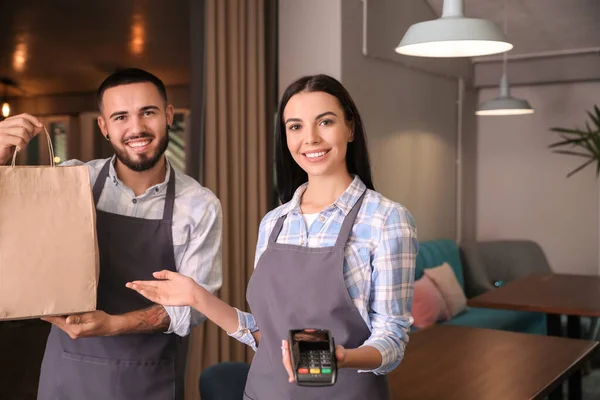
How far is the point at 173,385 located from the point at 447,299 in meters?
3.28

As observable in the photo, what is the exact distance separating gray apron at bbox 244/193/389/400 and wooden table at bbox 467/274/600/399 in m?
2.05

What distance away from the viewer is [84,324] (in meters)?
1.77

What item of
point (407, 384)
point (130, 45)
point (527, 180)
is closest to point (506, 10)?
point (527, 180)

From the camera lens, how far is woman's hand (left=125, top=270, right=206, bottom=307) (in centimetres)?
176

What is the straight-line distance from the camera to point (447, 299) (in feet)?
16.6

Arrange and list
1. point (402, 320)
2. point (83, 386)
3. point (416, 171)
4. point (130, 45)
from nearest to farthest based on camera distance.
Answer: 1. point (402, 320)
2. point (83, 386)
3. point (130, 45)
4. point (416, 171)

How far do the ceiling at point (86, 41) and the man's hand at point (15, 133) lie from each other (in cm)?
130

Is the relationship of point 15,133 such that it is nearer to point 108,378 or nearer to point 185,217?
point 185,217

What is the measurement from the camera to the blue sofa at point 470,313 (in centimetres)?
514

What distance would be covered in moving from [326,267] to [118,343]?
62cm

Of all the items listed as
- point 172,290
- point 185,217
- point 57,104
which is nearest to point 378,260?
point 172,290

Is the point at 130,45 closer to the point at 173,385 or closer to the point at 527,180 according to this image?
the point at 173,385

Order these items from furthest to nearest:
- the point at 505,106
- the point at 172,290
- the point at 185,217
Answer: the point at 505,106
the point at 185,217
the point at 172,290

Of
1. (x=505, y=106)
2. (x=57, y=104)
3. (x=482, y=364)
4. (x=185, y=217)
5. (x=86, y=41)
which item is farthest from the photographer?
(x=505, y=106)
